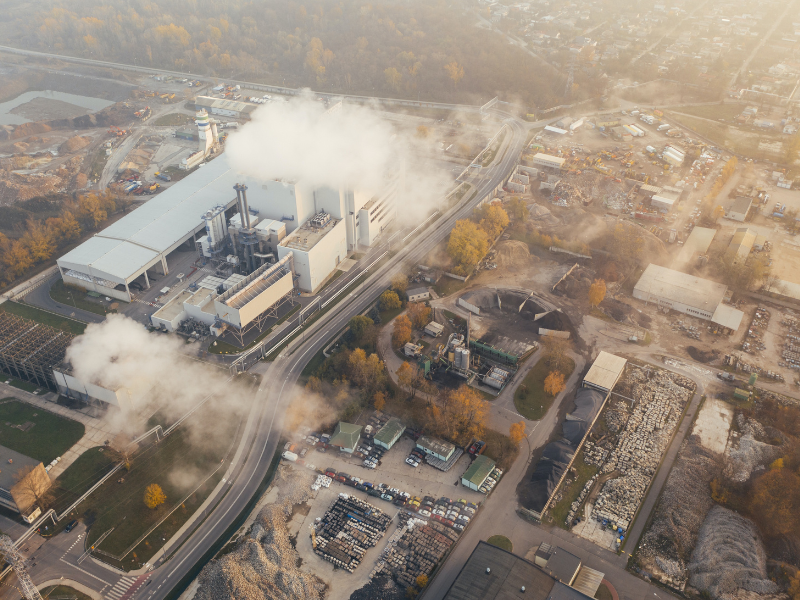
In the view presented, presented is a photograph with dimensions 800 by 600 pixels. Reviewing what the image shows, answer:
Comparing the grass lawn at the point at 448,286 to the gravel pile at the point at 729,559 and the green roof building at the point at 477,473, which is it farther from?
the gravel pile at the point at 729,559

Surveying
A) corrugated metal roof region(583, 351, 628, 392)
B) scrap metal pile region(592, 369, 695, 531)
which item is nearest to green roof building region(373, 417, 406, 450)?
scrap metal pile region(592, 369, 695, 531)

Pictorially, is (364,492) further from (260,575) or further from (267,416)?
(267,416)

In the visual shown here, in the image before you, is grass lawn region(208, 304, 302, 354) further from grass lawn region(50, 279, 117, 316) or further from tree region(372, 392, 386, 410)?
tree region(372, 392, 386, 410)

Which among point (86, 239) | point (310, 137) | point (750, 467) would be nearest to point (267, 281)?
point (310, 137)

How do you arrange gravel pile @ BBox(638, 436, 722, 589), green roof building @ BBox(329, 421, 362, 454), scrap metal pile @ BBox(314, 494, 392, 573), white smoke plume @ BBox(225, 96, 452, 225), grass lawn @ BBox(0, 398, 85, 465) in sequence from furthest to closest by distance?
1. white smoke plume @ BBox(225, 96, 452, 225)
2. green roof building @ BBox(329, 421, 362, 454)
3. grass lawn @ BBox(0, 398, 85, 465)
4. scrap metal pile @ BBox(314, 494, 392, 573)
5. gravel pile @ BBox(638, 436, 722, 589)

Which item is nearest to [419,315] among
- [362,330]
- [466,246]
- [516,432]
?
[362,330]

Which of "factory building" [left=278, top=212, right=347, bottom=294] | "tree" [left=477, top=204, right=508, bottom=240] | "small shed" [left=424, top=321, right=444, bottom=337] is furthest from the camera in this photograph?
"tree" [left=477, top=204, right=508, bottom=240]

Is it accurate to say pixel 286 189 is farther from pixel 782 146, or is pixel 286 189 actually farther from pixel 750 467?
pixel 782 146
